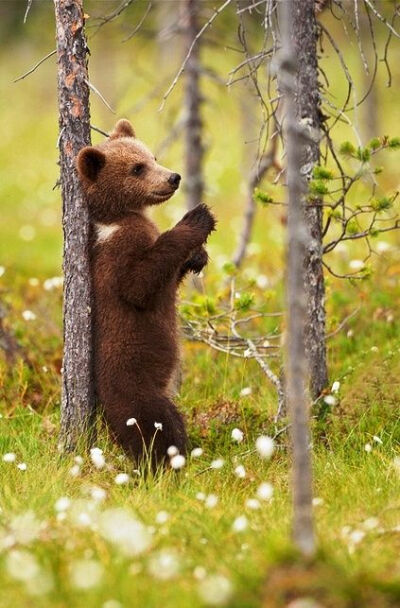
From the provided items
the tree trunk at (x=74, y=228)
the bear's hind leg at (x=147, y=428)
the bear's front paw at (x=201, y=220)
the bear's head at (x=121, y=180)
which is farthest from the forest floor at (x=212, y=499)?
the bear's head at (x=121, y=180)

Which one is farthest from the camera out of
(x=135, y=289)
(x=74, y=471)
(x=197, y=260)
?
(x=197, y=260)

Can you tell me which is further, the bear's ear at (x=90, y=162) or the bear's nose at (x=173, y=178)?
the bear's nose at (x=173, y=178)

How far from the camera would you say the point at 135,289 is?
581 cm

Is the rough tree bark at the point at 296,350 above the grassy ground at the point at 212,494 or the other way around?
above

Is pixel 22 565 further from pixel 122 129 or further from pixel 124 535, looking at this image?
pixel 122 129

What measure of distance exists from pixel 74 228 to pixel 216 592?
130 inches

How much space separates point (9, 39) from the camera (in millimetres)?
41281

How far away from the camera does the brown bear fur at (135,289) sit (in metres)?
5.84

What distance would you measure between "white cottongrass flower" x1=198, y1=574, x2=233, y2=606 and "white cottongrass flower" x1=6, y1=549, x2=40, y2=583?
63 centimetres

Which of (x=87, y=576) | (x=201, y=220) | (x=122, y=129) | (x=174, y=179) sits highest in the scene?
(x=122, y=129)

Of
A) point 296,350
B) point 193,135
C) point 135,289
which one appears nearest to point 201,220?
point 135,289

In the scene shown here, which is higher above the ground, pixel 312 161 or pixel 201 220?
pixel 312 161

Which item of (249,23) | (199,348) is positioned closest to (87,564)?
(199,348)

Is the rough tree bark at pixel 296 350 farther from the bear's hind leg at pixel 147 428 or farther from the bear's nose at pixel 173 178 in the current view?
the bear's nose at pixel 173 178
